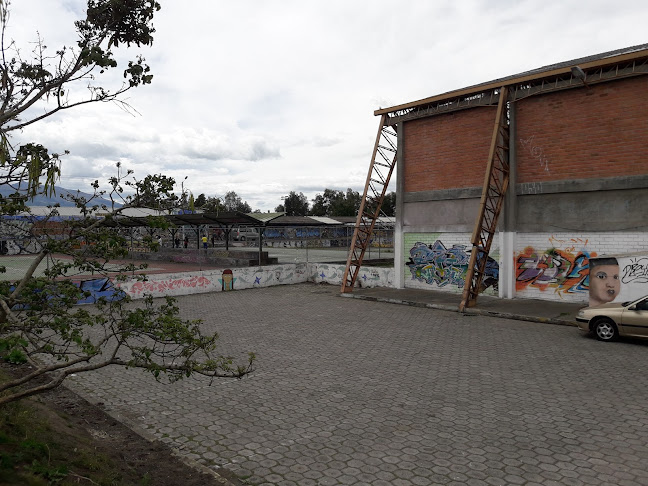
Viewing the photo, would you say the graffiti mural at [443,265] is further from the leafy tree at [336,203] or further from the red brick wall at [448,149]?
the leafy tree at [336,203]

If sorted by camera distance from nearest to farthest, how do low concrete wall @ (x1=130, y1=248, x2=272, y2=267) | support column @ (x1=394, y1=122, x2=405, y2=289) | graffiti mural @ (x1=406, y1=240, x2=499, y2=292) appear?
1. graffiti mural @ (x1=406, y1=240, x2=499, y2=292)
2. support column @ (x1=394, y1=122, x2=405, y2=289)
3. low concrete wall @ (x1=130, y1=248, x2=272, y2=267)

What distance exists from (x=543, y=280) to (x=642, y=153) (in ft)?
18.1

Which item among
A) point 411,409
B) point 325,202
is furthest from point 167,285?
point 325,202

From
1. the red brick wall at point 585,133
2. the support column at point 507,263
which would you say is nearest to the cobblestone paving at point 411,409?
the support column at point 507,263

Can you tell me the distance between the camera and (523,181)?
19.3 metres

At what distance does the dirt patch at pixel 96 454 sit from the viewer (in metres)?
4.74

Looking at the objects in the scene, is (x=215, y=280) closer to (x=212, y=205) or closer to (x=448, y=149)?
(x=448, y=149)

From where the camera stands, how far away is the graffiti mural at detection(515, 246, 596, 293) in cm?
1758

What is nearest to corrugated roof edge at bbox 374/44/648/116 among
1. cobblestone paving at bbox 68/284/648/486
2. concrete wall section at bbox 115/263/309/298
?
concrete wall section at bbox 115/263/309/298

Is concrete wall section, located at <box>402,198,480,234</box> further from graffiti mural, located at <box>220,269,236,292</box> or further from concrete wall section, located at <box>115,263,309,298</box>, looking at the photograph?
graffiti mural, located at <box>220,269,236,292</box>

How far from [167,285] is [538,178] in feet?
52.8

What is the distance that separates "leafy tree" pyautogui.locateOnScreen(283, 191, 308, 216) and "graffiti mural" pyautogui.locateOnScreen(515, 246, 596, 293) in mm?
99841

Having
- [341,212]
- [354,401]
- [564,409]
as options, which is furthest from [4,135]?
[341,212]

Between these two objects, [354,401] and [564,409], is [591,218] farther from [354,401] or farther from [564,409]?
[354,401]
